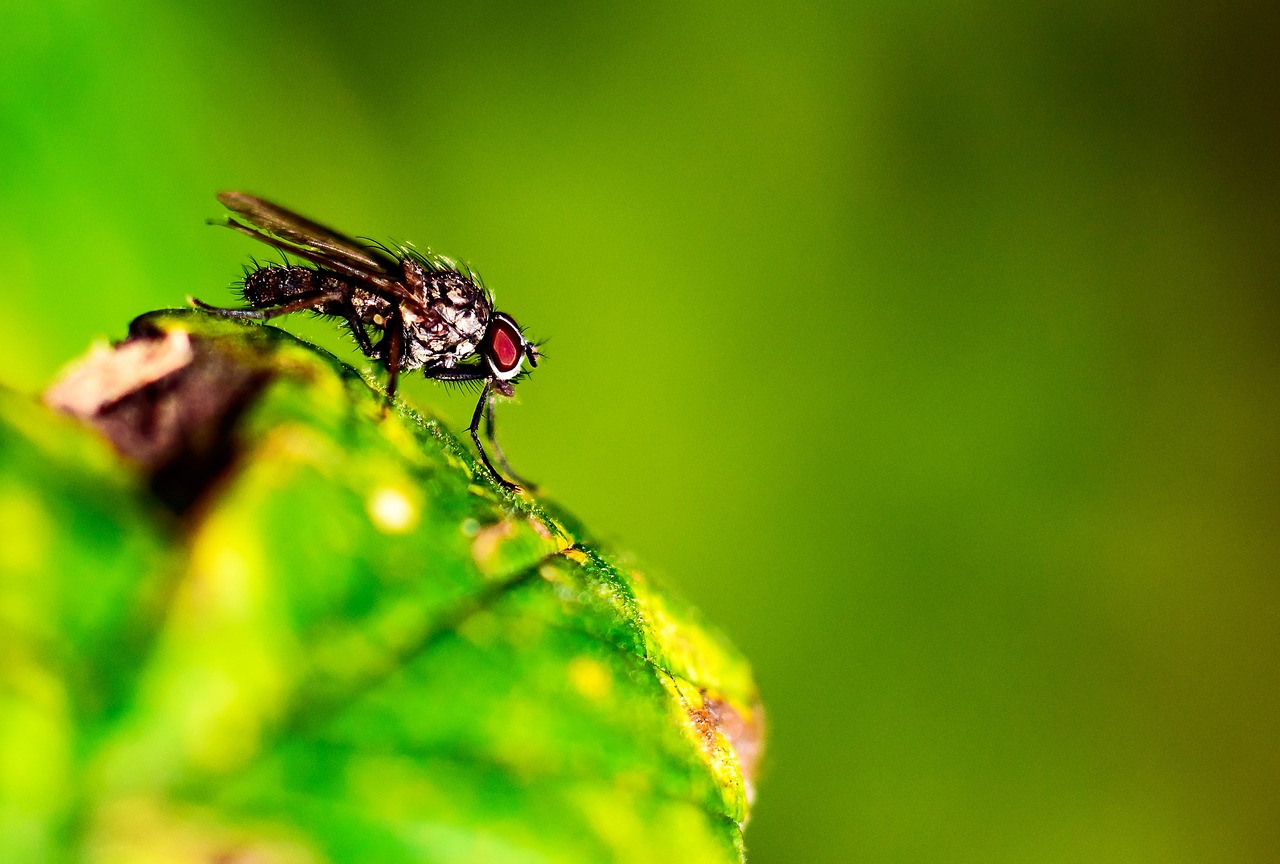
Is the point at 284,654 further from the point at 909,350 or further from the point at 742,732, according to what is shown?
the point at 909,350

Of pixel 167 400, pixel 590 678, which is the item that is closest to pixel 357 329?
pixel 167 400

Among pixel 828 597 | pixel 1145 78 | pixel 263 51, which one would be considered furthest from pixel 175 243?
pixel 1145 78

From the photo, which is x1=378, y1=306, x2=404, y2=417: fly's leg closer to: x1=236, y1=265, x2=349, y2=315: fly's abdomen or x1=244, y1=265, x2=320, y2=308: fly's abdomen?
x1=236, y1=265, x2=349, y2=315: fly's abdomen

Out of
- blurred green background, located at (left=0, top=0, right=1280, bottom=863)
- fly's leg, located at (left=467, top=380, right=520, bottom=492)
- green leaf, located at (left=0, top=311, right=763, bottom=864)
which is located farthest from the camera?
blurred green background, located at (left=0, top=0, right=1280, bottom=863)

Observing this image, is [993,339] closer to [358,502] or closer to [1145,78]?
[1145,78]

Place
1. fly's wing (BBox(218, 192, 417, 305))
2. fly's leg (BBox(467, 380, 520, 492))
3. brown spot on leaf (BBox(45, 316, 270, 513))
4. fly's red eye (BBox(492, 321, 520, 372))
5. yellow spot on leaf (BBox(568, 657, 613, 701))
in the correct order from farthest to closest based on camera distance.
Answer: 1. fly's red eye (BBox(492, 321, 520, 372))
2. fly's wing (BBox(218, 192, 417, 305))
3. fly's leg (BBox(467, 380, 520, 492))
4. yellow spot on leaf (BBox(568, 657, 613, 701))
5. brown spot on leaf (BBox(45, 316, 270, 513))

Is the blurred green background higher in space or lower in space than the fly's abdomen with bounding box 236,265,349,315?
higher

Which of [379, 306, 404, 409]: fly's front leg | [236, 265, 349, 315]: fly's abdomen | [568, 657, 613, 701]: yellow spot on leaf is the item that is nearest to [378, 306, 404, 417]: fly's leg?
[379, 306, 404, 409]: fly's front leg
